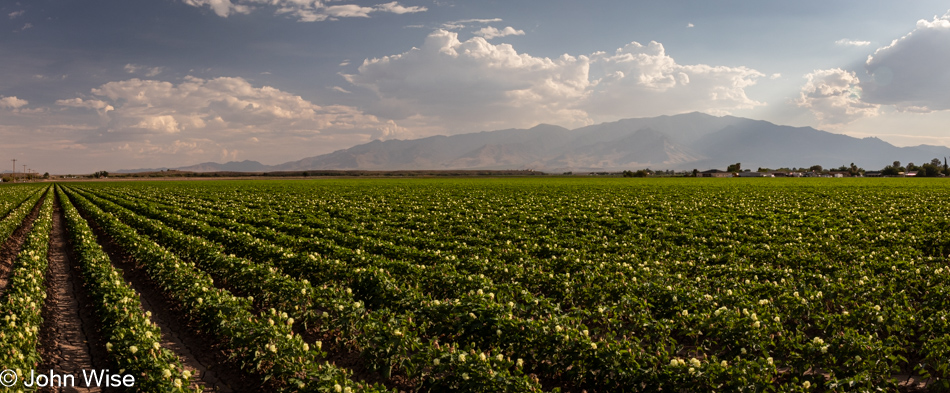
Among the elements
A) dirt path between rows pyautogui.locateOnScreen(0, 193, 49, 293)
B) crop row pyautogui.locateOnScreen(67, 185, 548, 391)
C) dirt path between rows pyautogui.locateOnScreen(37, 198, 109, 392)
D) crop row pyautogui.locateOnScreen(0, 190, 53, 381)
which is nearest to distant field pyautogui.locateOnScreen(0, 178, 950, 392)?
crop row pyautogui.locateOnScreen(67, 185, 548, 391)

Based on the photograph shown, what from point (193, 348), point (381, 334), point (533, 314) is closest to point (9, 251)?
point (193, 348)

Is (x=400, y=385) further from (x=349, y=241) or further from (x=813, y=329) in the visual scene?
(x=349, y=241)

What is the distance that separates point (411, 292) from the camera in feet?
33.6

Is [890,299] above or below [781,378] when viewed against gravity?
above

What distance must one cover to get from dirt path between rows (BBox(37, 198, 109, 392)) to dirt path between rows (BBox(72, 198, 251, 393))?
1.13m

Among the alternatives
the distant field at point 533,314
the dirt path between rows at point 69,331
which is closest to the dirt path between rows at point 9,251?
the dirt path between rows at point 69,331

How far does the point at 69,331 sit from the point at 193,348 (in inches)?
127

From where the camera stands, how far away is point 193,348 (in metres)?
9.14

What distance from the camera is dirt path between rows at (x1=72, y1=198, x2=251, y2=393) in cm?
781

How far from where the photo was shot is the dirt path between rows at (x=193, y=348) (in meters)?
7.81

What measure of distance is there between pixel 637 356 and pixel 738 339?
2055mm

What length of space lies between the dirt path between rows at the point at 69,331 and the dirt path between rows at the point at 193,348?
1.13m

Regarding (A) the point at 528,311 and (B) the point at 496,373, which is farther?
(A) the point at 528,311

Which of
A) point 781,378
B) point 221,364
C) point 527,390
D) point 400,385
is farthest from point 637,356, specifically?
point 221,364
